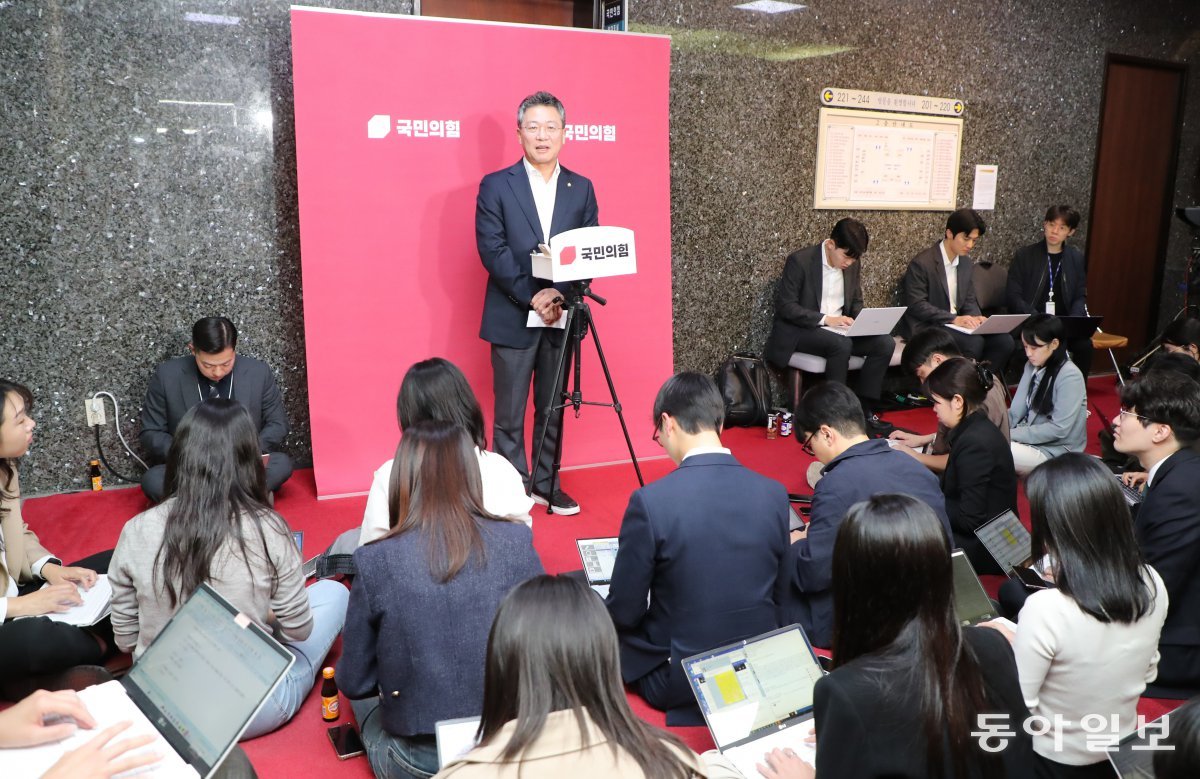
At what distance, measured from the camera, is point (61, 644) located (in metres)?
2.32

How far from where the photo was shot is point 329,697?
2.42 m

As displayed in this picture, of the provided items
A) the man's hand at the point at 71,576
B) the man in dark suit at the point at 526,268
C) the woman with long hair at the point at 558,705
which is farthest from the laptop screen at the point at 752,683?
the man in dark suit at the point at 526,268

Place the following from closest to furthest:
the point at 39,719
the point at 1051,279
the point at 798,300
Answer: the point at 39,719
the point at 798,300
the point at 1051,279

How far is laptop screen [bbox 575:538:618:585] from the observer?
2746mm

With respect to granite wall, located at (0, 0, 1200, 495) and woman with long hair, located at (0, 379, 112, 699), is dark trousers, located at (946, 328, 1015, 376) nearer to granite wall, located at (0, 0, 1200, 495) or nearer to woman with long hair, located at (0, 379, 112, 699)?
granite wall, located at (0, 0, 1200, 495)

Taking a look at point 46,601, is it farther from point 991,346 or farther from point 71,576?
point 991,346

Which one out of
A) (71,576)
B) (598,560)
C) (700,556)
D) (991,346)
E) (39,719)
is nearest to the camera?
(39,719)

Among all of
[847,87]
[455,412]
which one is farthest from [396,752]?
[847,87]

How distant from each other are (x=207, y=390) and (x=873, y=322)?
3.46 meters

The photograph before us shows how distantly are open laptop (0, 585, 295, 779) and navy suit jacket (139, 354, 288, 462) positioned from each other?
2384 millimetres

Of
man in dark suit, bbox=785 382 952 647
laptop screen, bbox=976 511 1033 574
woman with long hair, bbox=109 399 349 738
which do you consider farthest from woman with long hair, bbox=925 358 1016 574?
woman with long hair, bbox=109 399 349 738

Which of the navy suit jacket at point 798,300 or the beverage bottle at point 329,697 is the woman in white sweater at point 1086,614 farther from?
the navy suit jacket at point 798,300

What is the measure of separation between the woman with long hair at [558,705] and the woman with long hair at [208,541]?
1079mm

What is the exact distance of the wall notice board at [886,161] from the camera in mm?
5551
